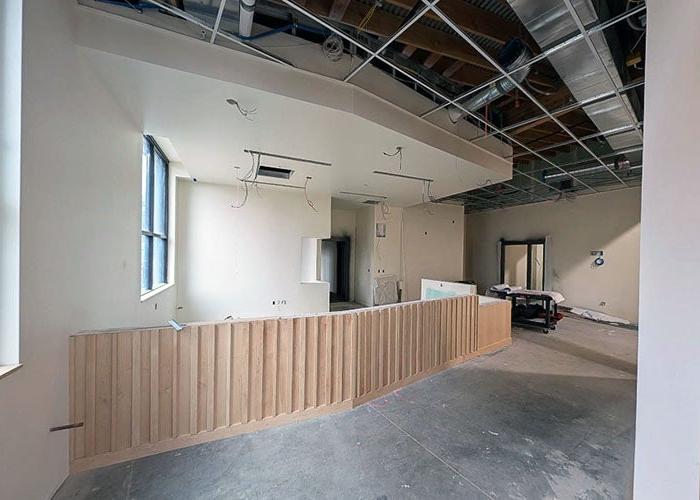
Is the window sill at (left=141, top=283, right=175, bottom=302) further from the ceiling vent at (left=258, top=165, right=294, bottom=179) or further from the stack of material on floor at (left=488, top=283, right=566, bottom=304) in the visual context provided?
the stack of material on floor at (left=488, top=283, right=566, bottom=304)

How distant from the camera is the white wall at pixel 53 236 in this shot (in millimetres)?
1460

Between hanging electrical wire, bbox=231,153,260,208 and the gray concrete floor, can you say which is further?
hanging electrical wire, bbox=231,153,260,208

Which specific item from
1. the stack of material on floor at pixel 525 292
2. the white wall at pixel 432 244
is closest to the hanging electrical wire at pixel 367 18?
the stack of material on floor at pixel 525 292

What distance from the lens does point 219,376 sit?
2271 millimetres

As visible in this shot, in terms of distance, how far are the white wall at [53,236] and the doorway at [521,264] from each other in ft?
32.1

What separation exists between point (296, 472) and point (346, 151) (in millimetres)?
3321

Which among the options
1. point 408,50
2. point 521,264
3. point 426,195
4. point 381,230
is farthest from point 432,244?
point 408,50

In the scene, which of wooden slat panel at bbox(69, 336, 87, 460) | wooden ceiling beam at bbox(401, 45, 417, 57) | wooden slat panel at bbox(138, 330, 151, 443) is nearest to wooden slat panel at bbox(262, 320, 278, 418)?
wooden slat panel at bbox(138, 330, 151, 443)

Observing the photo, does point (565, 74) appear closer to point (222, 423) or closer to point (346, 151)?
point (346, 151)

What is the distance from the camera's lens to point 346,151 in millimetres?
3684

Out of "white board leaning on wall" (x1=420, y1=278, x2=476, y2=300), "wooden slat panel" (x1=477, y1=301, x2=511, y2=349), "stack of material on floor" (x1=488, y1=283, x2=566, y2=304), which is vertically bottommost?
"wooden slat panel" (x1=477, y1=301, x2=511, y2=349)

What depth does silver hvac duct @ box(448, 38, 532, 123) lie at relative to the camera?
2260 mm

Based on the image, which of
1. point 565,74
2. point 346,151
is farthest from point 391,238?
point 565,74

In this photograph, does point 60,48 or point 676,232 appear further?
point 60,48
